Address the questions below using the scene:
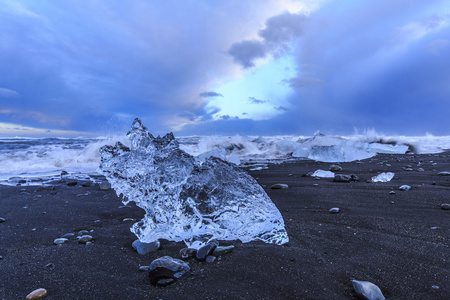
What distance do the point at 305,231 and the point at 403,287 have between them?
0.90 metres

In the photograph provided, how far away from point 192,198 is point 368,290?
121 centimetres

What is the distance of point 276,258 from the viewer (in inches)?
66.6

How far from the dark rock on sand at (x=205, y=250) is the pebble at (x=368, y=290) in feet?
2.82

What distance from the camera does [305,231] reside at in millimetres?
2234

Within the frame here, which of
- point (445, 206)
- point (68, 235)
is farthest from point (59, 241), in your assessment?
point (445, 206)

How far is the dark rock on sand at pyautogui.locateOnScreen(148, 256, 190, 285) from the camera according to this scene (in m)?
1.46

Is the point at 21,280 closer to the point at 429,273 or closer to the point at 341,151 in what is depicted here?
the point at 429,273

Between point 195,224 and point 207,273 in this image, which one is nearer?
point 207,273

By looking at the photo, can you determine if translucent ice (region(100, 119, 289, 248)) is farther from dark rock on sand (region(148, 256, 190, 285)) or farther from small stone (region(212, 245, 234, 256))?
dark rock on sand (region(148, 256, 190, 285))

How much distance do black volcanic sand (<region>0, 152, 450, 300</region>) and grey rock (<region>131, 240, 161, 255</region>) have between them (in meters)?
0.05

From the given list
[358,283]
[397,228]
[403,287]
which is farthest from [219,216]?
[397,228]

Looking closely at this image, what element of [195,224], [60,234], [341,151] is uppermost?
[341,151]

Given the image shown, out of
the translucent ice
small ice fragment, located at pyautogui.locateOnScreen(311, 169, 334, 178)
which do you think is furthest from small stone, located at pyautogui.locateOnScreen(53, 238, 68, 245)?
small ice fragment, located at pyautogui.locateOnScreen(311, 169, 334, 178)

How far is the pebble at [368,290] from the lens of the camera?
1.27 metres
